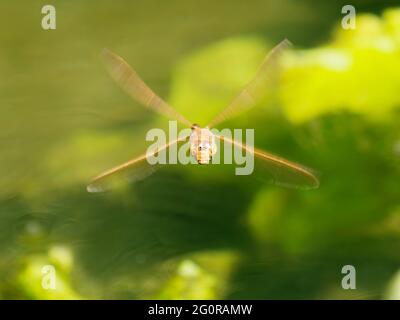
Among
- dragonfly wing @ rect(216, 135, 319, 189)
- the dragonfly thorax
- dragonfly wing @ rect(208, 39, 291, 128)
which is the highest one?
dragonfly wing @ rect(208, 39, 291, 128)

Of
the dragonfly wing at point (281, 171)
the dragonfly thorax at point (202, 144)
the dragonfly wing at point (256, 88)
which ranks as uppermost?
the dragonfly wing at point (256, 88)

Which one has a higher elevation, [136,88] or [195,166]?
[136,88]

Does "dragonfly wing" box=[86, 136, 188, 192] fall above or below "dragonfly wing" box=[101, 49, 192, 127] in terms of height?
below

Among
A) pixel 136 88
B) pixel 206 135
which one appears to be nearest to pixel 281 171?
pixel 206 135

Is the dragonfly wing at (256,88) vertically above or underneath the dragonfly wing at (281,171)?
above

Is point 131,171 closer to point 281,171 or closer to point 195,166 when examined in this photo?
point 195,166
